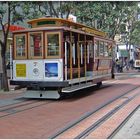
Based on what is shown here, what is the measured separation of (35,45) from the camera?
17578mm

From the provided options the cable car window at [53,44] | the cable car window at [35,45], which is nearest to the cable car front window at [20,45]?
the cable car window at [35,45]

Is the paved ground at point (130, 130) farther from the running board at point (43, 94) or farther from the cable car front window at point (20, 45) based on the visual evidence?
the cable car front window at point (20, 45)

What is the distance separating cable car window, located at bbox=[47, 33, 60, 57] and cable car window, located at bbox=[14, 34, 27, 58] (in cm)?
120

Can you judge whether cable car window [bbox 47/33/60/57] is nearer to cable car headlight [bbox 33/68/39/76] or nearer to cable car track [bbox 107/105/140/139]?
cable car headlight [bbox 33/68/39/76]

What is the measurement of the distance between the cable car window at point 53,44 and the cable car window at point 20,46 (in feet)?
3.95

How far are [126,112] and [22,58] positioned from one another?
19.8ft

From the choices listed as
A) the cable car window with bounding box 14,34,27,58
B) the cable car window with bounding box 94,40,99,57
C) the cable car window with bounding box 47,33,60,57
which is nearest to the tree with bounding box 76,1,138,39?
the cable car window with bounding box 94,40,99,57

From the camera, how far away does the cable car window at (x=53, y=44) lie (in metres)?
16.9

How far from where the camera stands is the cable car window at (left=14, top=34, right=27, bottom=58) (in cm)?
1782

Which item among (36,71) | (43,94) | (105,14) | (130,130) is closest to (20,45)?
(36,71)

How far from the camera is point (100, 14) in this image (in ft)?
121

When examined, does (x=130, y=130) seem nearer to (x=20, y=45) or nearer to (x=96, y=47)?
(x=20, y=45)

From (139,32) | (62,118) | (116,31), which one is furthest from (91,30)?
(139,32)

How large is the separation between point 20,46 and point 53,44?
67.8 inches
